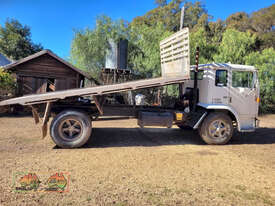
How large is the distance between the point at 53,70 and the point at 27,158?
1140 cm

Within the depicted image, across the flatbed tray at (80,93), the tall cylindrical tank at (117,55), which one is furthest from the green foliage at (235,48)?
the flatbed tray at (80,93)

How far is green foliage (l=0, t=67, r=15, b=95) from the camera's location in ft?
40.4

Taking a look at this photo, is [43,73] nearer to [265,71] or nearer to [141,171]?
[141,171]

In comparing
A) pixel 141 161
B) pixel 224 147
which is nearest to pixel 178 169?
pixel 141 161

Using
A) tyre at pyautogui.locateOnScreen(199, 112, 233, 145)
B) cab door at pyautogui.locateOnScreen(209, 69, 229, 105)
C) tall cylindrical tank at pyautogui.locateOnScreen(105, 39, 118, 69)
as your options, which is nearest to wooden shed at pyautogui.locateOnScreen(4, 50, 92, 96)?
tall cylindrical tank at pyautogui.locateOnScreen(105, 39, 118, 69)

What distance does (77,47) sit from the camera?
21.2 meters

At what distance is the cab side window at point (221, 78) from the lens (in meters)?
6.60

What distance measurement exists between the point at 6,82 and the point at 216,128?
13020 millimetres

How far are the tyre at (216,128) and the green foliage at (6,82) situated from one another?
12.5 meters

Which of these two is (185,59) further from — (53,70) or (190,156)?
(53,70)

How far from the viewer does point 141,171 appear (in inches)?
166

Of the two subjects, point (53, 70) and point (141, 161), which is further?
point (53, 70)

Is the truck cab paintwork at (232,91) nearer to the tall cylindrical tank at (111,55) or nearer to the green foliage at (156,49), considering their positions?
the green foliage at (156,49)

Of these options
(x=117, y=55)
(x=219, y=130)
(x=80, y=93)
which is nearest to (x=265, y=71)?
(x=219, y=130)
